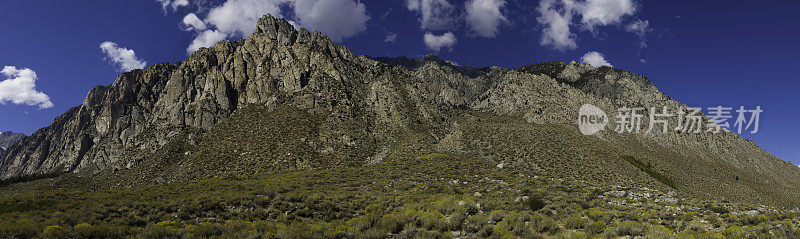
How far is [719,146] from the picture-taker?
12988 cm

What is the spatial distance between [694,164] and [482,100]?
7227 cm

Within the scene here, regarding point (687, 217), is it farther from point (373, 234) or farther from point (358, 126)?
point (358, 126)

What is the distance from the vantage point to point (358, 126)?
75.6 meters

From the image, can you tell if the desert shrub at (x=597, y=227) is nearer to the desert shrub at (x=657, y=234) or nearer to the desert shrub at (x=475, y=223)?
the desert shrub at (x=657, y=234)

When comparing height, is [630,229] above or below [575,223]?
above

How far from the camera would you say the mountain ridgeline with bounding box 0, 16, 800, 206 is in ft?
196

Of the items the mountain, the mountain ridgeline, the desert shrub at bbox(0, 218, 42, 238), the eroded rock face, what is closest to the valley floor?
the desert shrub at bbox(0, 218, 42, 238)

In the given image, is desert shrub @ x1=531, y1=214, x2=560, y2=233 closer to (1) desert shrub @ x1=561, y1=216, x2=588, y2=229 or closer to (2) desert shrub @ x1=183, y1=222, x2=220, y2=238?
(1) desert shrub @ x1=561, y1=216, x2=588, y2=229

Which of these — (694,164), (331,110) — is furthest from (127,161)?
(694,164)

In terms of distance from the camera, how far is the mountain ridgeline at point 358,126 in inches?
2350

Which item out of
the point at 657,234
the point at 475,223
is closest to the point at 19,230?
the point at 475,223

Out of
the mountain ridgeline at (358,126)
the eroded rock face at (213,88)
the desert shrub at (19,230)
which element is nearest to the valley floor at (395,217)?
the desert shrub at (19,230)

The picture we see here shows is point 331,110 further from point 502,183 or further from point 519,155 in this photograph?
point 502,183

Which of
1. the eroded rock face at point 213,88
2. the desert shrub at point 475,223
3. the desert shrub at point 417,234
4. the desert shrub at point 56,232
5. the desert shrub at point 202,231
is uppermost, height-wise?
the eroded rock face at point 213,88
